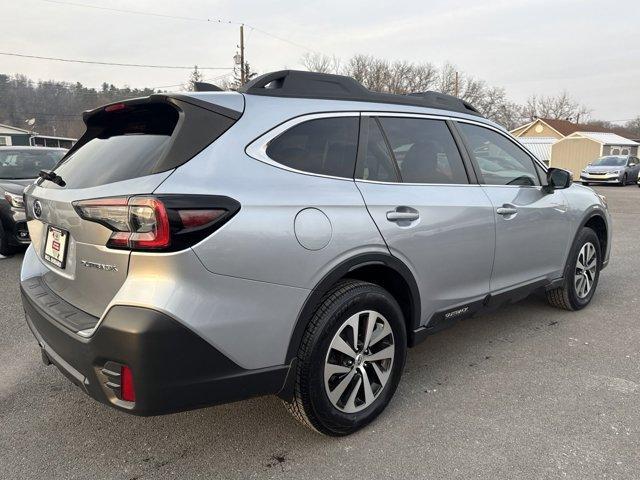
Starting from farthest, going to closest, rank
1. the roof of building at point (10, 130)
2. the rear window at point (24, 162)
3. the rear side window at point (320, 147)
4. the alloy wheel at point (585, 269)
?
the roof of building at point (10, 130) < the rear window at point (24, 162) < the alloy wheel at point (585, 269) < the rear side window at point (320, 147)

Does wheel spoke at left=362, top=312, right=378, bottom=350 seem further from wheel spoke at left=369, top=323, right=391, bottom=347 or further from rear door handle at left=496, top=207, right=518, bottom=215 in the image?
rear door handle at left=496, top=207, right=518, bottom=215

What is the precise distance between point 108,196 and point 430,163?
6.25 feet

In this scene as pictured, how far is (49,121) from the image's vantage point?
44812 mm

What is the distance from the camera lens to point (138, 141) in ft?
7.75

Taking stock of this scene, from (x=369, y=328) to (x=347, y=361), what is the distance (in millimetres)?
209

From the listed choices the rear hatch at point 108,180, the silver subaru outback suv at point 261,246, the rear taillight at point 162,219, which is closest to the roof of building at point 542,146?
the silver subaru outback suv at point 261,246

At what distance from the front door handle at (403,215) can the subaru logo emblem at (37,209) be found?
5.97 ft

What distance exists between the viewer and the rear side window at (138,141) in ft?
6.84

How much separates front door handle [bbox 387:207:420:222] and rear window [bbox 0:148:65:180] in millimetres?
6509

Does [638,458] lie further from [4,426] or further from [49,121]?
[49,121]

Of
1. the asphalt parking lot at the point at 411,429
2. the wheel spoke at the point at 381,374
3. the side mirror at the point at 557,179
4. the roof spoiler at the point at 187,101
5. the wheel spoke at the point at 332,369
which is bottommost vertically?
the asphalt parking lot at the point at 411,429

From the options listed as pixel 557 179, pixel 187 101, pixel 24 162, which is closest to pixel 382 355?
pixel 187 101

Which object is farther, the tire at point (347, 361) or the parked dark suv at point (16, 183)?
the parked dark suv at point (16, 183)

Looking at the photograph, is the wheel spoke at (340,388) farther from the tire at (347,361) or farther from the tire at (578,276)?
the tire at (578,276)
